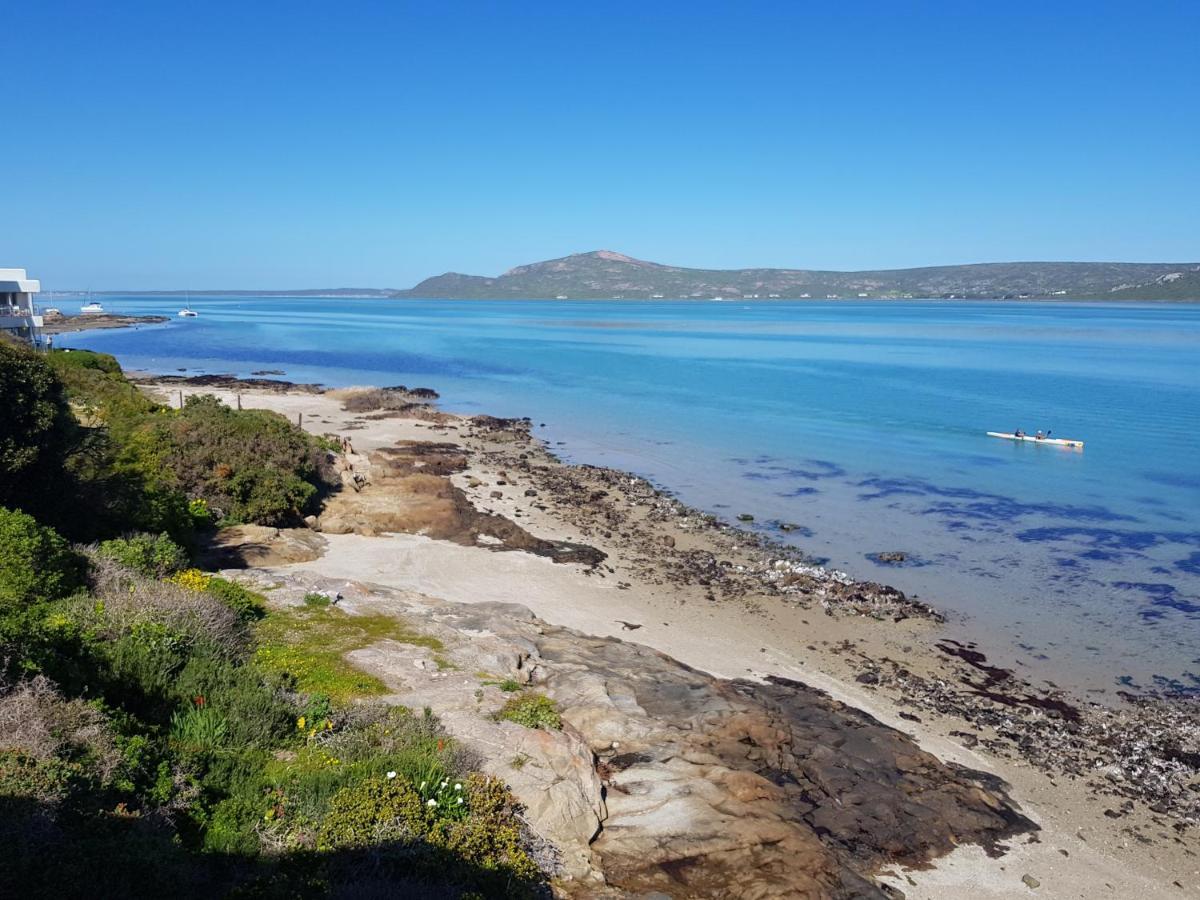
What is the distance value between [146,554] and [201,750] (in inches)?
272

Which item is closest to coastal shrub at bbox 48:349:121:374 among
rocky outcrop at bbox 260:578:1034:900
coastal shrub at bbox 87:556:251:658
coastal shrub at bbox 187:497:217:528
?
coastal shrub at bbox 187:497:217:528

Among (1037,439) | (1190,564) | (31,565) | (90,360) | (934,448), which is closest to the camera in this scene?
(31,565)

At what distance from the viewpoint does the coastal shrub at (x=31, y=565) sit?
10.7m

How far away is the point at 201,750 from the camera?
852cm

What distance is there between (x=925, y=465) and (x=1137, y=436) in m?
16.4

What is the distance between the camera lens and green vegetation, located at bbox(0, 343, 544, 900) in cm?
650

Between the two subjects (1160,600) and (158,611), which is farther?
(1160,600)

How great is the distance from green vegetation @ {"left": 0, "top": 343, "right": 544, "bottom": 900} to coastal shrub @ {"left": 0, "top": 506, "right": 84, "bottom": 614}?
24mm

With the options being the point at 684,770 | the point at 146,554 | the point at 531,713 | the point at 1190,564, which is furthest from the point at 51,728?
the point at 1190,564

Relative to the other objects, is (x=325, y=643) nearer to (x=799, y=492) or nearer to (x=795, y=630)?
(x=795, y=630)

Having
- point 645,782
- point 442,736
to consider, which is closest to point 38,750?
point 442,736

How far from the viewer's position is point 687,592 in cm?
2134

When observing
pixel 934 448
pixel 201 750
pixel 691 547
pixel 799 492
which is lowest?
pixel 691 547

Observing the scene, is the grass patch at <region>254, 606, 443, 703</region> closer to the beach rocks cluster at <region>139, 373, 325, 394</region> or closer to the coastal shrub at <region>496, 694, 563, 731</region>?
the coastal shrub at <region>496, 694, 563, 731</region>
